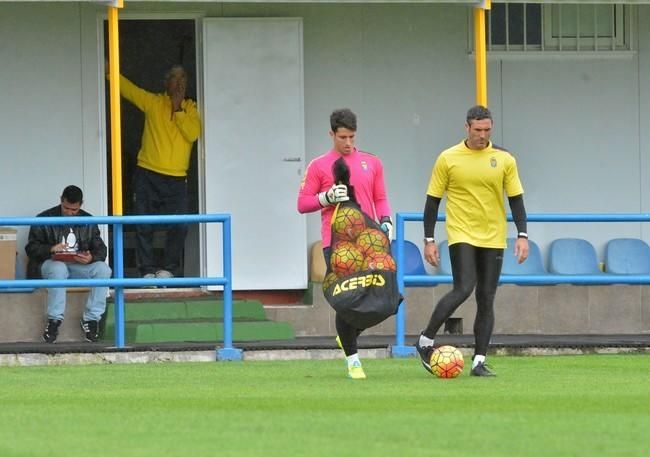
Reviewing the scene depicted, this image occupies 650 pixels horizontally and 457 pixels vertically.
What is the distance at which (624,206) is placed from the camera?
17984 millimetres

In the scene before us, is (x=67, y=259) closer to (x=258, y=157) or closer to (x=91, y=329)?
(x=91, y=329)

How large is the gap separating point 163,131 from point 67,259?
6.02ft

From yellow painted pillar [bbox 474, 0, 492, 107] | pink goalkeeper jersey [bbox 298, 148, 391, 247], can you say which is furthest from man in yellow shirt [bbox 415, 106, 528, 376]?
yellow painted pillar [bbox 474, 0, 492, 107]

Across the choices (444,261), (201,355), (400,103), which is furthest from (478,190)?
(400,103)

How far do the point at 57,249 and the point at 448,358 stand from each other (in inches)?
197

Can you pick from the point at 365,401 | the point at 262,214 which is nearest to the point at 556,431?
the point at 365,401

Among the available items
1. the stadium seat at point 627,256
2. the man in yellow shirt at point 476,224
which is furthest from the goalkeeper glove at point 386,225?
the stadium seat at point 627,256

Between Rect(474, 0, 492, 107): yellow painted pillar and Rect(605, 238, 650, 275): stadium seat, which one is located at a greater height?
Rect(474, 0, 492, 107): yellow painted pillar

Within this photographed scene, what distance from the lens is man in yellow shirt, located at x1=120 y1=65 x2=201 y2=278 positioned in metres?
17.0

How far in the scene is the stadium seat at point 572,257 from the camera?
17.7m

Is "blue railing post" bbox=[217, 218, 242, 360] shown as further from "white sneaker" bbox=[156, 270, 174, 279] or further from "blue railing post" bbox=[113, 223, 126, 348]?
"white sneaker" bbox=[156, 270, 174, 279]

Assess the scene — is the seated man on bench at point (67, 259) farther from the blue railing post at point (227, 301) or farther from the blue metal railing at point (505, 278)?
the blue metal railing at point (505, 278)

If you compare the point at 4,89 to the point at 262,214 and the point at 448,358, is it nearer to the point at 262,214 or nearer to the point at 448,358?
the point at 262,214

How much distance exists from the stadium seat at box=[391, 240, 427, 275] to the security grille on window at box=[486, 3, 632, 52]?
2.15 m
